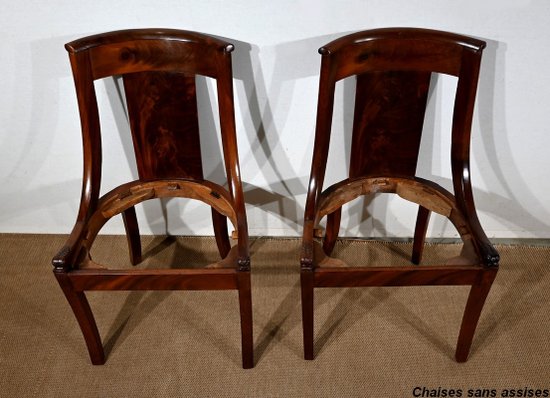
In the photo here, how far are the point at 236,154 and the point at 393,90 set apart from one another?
48 centimetres

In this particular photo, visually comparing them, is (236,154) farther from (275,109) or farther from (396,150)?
(396,150)

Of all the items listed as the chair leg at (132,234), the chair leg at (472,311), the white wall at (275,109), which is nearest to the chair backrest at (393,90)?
the white wall at (275,109)

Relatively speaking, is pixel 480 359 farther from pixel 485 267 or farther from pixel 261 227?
pixel 261 227

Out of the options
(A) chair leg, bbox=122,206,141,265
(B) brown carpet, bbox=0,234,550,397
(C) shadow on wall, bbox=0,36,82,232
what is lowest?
(B) brown carpet, bbox=0,234,550,397

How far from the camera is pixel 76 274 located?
131 cm

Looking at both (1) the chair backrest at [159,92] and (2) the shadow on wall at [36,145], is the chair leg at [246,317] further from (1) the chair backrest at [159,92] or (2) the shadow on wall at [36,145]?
(2) the shadow on wall at [36,145]

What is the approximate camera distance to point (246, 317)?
1429 mm

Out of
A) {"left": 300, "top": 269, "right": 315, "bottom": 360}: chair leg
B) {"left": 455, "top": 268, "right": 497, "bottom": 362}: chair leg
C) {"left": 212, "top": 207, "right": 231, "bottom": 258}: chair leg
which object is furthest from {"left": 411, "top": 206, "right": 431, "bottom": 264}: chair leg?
{"left": 212, "top": 207, "right": 231, "bottom": 258}: chair leg

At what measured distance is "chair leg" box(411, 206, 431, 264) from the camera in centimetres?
175

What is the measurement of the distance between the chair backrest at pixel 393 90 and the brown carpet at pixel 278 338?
48 cm

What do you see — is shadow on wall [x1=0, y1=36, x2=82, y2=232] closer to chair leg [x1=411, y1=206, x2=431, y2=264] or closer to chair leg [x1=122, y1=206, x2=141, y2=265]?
chair leg [x1=122, y1=206, x2=141, y2=265]

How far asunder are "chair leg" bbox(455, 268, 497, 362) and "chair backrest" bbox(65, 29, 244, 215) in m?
0.68

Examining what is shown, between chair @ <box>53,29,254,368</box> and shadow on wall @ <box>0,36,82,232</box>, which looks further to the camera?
shadow on wall @ <box>0,36,82,232</box>

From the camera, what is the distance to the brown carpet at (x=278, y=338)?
4.98ft
